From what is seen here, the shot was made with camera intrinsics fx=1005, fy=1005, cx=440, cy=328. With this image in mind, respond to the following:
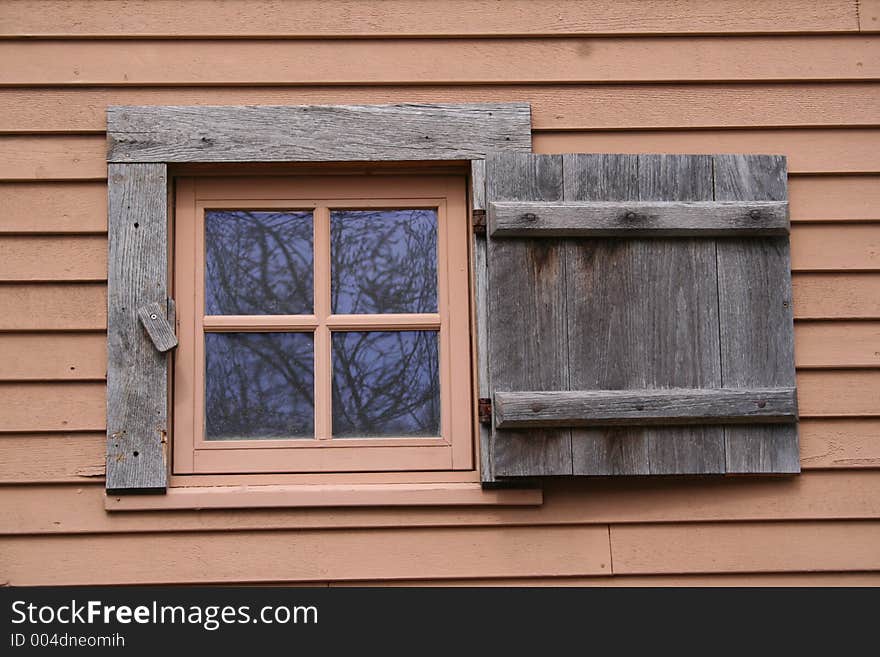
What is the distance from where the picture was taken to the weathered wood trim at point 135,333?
2.83 meters

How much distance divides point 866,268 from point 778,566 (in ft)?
2.99

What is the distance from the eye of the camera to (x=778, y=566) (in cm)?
288

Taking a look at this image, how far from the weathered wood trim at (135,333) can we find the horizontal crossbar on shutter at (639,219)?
0.98 meters

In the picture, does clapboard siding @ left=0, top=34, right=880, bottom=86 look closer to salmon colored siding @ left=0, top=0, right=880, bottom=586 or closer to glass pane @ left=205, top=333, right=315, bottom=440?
salmon colored siding @ left=0, top=0, right=880, bottom=586

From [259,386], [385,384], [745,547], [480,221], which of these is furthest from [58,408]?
[745,547]

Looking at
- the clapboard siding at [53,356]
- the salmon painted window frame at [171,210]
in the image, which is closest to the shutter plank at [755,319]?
the salmon painted window frame at [171,210]

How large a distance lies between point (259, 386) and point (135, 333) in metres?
0.38

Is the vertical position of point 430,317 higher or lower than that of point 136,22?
lower

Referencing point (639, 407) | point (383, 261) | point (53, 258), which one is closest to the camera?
point (639, 407)

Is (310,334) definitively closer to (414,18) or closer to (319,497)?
(319,497)

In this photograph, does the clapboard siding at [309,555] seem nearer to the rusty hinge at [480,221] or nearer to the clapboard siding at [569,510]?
the clapboard siding at [569,510]

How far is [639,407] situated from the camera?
2.81 metres

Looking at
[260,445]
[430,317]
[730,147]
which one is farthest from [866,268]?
[260,445]

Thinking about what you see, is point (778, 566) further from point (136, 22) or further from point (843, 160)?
point (136, 22)
